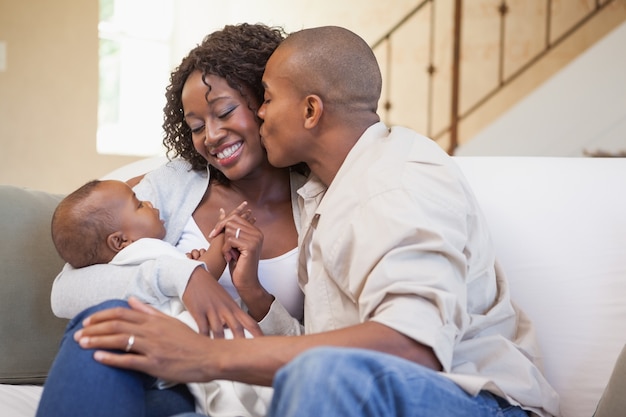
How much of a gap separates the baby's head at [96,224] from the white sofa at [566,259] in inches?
11.8

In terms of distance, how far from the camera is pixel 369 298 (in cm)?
115

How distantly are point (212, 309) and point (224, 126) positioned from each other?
1.51 feet

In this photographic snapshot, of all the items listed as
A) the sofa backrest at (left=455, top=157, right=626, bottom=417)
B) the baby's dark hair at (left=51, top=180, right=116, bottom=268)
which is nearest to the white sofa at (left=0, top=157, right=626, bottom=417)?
the sofa backrest at (left=455, top=157, right=626, bottom=417)

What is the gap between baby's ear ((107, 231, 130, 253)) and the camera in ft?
5.20

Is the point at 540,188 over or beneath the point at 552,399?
over

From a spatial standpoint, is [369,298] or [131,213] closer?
[369,298]

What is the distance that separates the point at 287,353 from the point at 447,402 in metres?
0.24

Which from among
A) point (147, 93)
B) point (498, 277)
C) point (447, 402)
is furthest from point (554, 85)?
point (447, 402)

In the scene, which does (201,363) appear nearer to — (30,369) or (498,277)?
(498,277)

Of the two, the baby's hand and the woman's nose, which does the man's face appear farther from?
the baby's hand

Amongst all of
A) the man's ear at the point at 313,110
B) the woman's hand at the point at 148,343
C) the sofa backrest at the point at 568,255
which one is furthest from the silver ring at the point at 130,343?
→ the sofa backrest at the point at 568,255

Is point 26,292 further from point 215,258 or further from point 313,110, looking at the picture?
point 313,110

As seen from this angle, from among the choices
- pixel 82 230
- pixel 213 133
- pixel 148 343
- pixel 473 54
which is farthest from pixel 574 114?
pixel 148 343

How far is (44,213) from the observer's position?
1.87 metres
